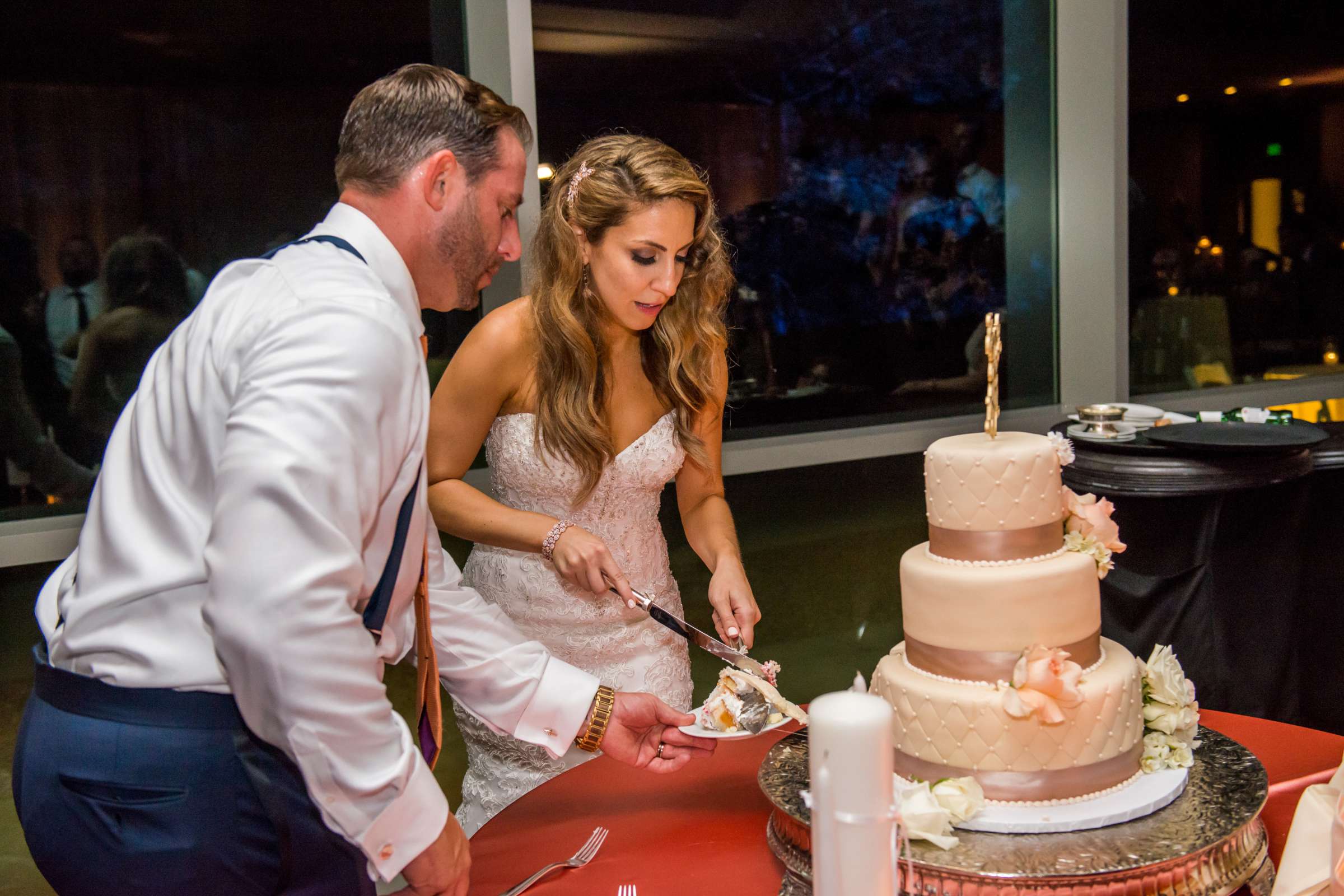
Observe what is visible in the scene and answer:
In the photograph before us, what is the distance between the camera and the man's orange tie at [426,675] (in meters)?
1.43

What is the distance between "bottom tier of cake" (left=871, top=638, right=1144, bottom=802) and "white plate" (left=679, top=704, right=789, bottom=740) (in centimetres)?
37

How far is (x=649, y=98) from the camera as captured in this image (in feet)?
12.2

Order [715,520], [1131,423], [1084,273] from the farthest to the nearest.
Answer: [1084,273] < [1131,423] < [715,520]

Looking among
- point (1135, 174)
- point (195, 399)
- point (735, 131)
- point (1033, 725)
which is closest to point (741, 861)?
point (1033, 725)

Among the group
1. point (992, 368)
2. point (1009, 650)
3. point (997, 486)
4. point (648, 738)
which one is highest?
point (992, 368)

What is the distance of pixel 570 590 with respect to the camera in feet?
8.25

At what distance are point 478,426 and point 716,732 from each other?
0.95 m

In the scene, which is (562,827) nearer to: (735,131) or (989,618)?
(989,618)

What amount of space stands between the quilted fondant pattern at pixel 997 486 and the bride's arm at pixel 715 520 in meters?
0.82

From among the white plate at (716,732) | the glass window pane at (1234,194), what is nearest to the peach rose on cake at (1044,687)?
the white plate at (716,732)

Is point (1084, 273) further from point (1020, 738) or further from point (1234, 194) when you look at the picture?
point (1020, 738)

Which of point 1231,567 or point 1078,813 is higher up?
point 1078,813

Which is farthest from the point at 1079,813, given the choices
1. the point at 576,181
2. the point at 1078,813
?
the point at 576,181

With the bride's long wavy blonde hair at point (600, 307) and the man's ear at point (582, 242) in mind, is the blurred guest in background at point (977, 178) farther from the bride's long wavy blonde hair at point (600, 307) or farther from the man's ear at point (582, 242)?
the man's ear at point (582, 242)
